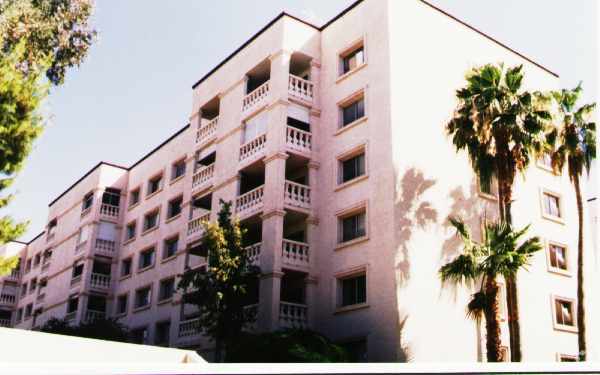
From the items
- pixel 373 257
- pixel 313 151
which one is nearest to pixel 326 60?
pixel 313 151

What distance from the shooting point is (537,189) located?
1200 inches

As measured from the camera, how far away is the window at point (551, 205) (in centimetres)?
3080

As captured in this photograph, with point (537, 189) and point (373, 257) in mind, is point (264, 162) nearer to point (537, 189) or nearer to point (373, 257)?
point (373, 257)

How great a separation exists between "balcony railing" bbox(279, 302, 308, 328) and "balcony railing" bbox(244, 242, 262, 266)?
2430mm

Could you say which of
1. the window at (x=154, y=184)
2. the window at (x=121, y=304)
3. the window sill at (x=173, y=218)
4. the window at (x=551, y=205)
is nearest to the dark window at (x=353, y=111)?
the window at (x=551, y=205)

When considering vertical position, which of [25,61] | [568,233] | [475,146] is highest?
[25,61]

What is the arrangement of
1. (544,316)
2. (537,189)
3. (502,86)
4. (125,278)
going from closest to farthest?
(502,86) < (544,316) < (537,189) < (125,278)

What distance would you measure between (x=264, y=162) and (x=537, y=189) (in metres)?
13.8

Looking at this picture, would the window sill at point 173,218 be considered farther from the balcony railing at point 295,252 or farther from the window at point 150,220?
the balcony railing at point 295,252

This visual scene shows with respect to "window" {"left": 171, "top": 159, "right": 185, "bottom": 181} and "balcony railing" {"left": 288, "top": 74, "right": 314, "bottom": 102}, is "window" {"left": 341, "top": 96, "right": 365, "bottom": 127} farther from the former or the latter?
"window" {"left": 171, "top": 159, "right": 185, "bottom": 181}

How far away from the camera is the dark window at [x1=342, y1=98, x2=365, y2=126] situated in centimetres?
2821

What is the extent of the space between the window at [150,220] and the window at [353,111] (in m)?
17.3

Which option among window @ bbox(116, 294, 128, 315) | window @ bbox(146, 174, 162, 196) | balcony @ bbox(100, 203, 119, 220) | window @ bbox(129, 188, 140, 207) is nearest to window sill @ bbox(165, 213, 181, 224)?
window @ bbox(146, 174, 162, 196)

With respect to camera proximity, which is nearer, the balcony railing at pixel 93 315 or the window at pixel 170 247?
the window at pixel 170 247
